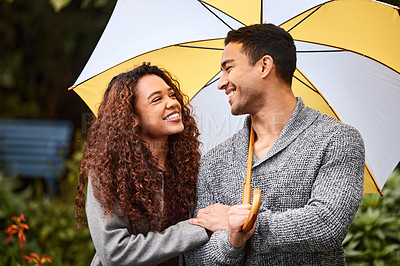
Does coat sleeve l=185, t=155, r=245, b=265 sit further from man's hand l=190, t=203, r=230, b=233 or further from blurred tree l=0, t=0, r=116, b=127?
blurred tree l=0, t=0, r=116, b=127

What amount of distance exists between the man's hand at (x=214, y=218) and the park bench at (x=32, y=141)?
492 centimetres

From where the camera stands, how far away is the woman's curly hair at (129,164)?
2.57m

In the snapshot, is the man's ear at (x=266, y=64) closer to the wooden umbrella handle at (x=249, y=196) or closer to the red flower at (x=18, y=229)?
the wooden umbrella handle at (x=249, y=196)

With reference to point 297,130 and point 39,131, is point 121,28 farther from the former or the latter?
point 39,131

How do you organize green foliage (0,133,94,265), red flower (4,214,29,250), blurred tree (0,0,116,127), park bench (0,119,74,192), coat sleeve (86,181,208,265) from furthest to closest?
park bench (0,119,74,192), blurred tree (0,0,116,127), green foliage (0,133,94,265), red flower (4,214,29,250), coat sleeve (86,181,208,265)

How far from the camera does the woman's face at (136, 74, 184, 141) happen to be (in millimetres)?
2736

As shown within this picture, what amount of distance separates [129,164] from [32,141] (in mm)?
5139

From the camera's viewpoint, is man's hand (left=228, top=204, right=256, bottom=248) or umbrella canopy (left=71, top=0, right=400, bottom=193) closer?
man's hand (left=228, top=204, right=256, bottom=248)

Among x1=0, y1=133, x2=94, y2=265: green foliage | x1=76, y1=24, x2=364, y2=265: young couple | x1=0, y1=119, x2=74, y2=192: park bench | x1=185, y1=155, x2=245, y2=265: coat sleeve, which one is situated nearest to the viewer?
x1=76, y1=24, x2=364, y2=265: young couple

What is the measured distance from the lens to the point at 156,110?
2.73m

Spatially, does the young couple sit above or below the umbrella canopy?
below

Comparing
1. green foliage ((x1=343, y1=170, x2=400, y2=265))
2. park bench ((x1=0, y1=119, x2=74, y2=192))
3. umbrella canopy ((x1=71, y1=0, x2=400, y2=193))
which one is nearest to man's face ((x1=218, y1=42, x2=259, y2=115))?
umbrella canopy ((x1=71, y1=0, x2=400, y2=193))

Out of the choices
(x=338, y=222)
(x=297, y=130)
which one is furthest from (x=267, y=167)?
(x=338, y=222)

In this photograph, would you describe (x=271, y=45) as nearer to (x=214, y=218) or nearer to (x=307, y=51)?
(x=307, y=51)
